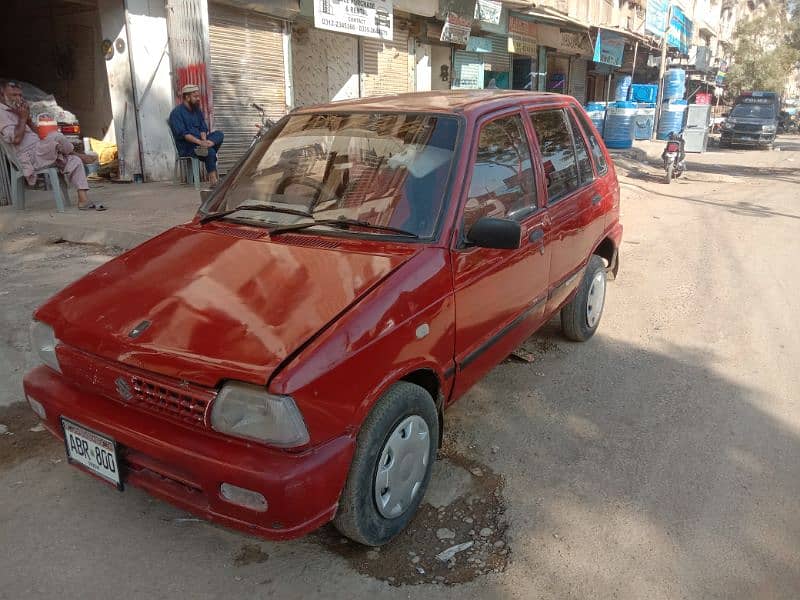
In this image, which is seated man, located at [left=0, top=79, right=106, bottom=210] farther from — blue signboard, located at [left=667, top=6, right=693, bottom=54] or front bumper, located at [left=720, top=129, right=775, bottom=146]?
blue signboard, located at [left=667, top=6, right=693, bottom=54]

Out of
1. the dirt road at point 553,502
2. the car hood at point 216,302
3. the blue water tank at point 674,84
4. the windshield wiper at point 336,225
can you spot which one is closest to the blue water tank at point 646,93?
the blue water tank at point 674,84

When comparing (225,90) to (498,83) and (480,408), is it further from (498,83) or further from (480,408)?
(498,83)

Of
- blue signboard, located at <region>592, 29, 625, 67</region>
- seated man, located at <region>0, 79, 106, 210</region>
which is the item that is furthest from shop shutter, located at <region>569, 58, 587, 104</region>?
seated man, located at <region>0, 79, 106, 210</region>

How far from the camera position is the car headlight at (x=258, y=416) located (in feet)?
6.65

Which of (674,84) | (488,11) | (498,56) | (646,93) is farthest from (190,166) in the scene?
(674,84)

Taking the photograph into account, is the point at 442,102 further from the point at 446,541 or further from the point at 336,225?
the point at 446,541

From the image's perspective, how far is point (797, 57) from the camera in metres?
39.0

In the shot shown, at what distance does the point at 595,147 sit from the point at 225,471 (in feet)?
12.2

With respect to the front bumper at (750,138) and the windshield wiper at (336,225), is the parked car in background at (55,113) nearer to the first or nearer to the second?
the windshield wiper at (336,225)

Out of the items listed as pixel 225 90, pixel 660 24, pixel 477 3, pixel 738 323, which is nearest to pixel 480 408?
pixel 738 323

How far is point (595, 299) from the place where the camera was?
4711mm

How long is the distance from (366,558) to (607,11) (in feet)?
82.9

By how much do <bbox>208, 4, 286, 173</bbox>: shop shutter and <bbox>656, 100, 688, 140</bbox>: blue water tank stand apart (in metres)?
16.2

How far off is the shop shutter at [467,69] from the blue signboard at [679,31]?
14.3m
